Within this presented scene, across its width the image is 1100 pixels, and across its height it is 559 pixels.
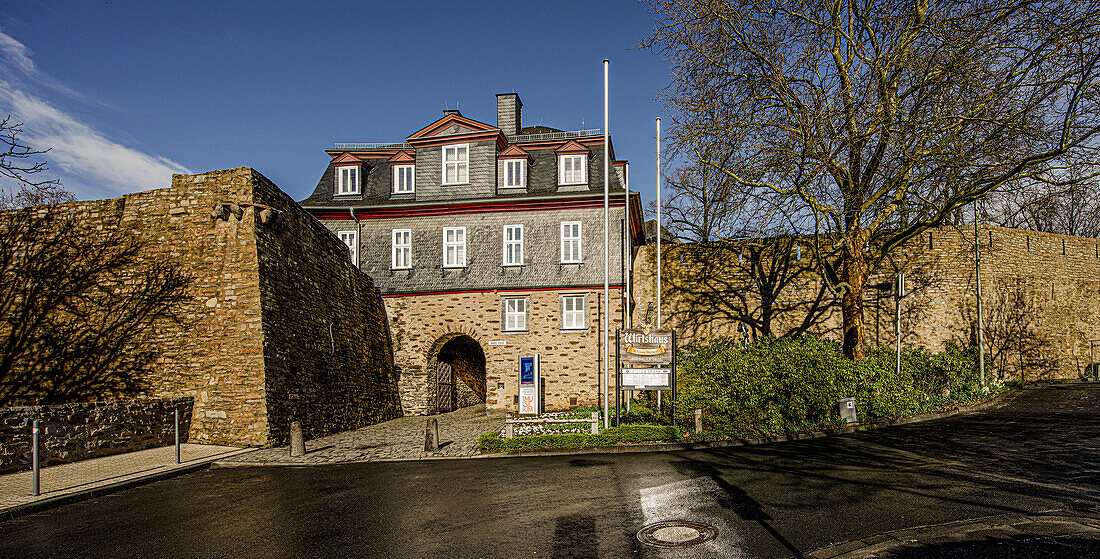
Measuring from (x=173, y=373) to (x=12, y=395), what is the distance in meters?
3.70

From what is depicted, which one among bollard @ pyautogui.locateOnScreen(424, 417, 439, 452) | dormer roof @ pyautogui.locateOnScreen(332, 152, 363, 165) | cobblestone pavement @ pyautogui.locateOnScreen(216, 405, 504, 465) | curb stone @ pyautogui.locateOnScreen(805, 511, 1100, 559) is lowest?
cobblestone pavement @ pyautogui.locateOnScreen(216, 405, 504, 465)

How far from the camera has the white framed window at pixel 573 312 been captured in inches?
858

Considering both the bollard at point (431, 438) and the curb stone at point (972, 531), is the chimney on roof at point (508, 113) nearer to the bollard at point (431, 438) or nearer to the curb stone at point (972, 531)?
the bollard at point (431, 438)

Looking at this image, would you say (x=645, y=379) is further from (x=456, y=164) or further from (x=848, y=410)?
(x=456, y=164)

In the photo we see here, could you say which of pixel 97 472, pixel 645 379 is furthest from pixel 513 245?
pixel 97 472

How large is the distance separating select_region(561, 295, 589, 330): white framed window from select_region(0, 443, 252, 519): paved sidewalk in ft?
37.8

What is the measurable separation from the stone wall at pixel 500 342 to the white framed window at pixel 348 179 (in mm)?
5361

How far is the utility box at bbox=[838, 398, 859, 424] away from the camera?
45.0 feet

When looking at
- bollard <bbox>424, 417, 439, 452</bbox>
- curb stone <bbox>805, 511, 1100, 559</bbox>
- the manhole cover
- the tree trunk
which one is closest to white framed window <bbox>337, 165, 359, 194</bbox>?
bollard <bbox>424, 417, 439, 452</bbox>

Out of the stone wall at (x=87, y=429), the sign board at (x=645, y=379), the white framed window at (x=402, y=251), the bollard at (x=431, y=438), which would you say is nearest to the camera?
the stone wall at (x=87, y=429)

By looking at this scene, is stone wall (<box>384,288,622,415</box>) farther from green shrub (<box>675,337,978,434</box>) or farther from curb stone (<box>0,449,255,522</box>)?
curb stone (<box>0,449,255,522</box>)

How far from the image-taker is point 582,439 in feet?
41.8

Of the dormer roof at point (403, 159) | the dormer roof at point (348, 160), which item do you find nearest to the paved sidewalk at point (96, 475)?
the dormer roof at point (403, 159)

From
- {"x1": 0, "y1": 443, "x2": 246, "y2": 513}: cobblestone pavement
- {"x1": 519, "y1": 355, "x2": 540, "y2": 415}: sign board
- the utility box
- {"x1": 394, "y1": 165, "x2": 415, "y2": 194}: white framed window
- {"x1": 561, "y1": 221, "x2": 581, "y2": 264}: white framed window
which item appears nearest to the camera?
{"x1": 0, "y1": 443, "x2": 246, "y2": 513}: cobblestone pavement
